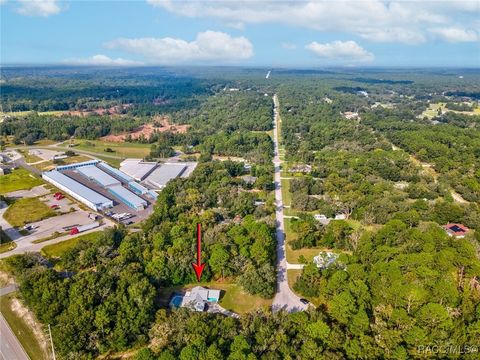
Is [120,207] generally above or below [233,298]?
above

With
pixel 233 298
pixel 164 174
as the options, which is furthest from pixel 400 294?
pixel 164 174

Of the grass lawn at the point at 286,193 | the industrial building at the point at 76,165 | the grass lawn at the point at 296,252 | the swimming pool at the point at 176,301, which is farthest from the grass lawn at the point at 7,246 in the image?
the grass lawn at the point at 286,193

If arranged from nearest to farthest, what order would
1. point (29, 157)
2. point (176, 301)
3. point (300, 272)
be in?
point (176, 301) → point (300, 272) → point (29, 157)

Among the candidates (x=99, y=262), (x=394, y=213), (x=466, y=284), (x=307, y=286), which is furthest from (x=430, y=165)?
(x=99, y=262)

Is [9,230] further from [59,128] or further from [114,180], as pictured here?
[59,128]

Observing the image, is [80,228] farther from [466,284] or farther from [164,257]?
[466,284]

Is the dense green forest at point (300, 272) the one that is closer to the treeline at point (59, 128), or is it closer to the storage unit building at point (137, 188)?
the storage unit building at point (137, 188)

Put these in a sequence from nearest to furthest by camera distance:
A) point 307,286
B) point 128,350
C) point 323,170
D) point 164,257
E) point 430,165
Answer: point 128,350 < point 307,286 < point 164,257 < point 323,170 < point 430,165
